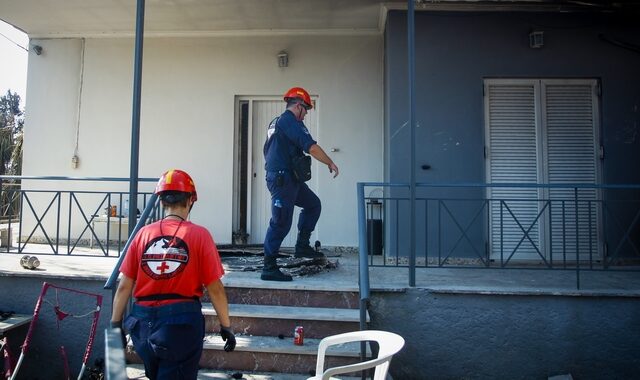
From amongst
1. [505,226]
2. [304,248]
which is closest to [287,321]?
[304,248]

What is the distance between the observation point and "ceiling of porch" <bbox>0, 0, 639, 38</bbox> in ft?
19.1

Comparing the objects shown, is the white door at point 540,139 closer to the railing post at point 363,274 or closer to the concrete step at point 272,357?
the railing post at point 363,274

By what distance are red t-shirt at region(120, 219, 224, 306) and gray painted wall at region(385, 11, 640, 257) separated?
3.76m

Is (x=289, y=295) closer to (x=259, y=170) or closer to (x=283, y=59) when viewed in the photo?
(x=259, y=170)

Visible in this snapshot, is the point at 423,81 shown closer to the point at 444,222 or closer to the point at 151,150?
the point at 444,222

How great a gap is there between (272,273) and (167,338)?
211 centimetres

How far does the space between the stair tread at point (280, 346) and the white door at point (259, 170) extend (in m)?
3.13

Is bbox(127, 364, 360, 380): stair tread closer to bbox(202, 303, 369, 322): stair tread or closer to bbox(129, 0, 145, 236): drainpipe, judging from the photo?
bbox(202, 303, 369, 322): stair tread

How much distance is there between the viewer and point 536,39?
19.1ft

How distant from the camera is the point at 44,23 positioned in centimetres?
693

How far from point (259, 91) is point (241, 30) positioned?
3.25 ft

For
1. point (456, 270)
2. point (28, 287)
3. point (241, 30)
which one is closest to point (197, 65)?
point (241, 30)

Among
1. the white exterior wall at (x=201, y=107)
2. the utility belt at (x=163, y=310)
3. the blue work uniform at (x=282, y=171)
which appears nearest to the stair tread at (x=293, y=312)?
the blue work uniform at (x=282, y=171)

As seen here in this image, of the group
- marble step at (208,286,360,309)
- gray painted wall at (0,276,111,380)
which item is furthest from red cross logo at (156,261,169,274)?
gray painted wall at (0,276,111,380)
